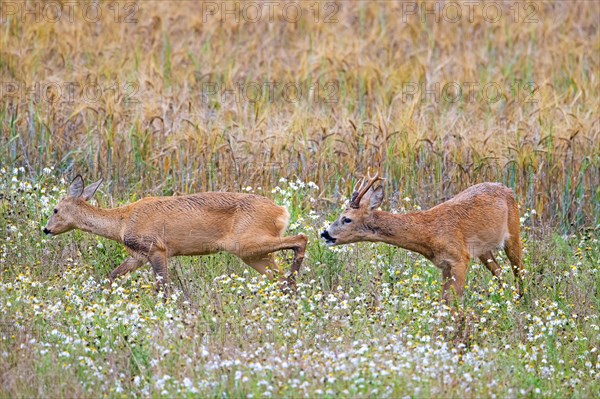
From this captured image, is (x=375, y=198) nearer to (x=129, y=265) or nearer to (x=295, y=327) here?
(x=295, y=327)

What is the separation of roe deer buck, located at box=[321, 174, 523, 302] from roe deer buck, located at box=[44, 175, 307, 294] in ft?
1.76

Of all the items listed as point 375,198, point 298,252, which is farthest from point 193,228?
point 375,198

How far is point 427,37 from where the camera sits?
17812 mm

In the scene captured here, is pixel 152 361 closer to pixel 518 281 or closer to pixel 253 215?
pixel 253 215

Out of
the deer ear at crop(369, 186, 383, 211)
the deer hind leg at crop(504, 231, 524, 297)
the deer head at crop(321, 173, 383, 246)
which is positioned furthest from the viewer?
the deer hind leg at crop(504, 231, 524, 297)

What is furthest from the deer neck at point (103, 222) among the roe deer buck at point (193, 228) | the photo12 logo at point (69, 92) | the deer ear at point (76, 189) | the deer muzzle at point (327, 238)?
the photo12 logo at point (69, 92)

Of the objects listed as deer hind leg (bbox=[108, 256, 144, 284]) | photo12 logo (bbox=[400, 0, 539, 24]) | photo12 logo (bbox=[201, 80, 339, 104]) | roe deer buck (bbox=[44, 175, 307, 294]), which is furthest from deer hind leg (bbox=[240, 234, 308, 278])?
photo12 logo (bbox=[400, 0, 539, 24])

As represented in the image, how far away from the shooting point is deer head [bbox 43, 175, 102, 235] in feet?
32.3

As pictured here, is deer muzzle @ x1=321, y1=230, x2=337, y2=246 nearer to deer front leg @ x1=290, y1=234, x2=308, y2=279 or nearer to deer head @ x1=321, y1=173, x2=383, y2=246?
deer head @ x1=321, y1=173, x2=383, y2=246

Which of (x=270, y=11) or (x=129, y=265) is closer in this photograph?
(x=129, y=265)

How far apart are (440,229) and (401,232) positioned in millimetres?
353

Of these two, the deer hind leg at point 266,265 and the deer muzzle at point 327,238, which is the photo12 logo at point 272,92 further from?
the deer muzzle at point 327,238

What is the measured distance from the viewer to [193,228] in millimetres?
9625

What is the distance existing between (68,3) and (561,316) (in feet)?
39.1
